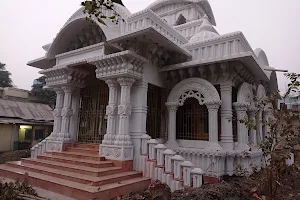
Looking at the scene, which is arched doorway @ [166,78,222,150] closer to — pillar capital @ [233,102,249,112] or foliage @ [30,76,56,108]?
pillar capital @ [233,102,249,112]

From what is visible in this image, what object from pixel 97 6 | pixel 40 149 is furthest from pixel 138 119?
pixel 97 6

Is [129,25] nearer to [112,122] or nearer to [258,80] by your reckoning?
[112,122]

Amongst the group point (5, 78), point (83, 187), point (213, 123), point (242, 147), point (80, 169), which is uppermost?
point (5, 78)

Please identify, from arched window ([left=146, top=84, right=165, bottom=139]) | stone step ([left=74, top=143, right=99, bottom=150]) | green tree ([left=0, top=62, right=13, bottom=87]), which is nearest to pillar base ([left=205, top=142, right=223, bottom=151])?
arched window ([left=146, top=84, right=165, bottom=139])

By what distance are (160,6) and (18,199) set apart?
13.4 meters

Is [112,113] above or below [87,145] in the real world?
above

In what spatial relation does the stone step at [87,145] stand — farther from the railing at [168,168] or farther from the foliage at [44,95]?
the foliage at [44,95]

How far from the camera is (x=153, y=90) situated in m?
8.95

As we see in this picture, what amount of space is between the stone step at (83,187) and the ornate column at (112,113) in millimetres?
1501

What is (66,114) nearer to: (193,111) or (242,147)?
(193,111)

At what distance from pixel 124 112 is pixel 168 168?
6.78 ft

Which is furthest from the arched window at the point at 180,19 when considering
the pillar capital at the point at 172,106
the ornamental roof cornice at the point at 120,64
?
the ornamental roof cornice at the point at 120,64

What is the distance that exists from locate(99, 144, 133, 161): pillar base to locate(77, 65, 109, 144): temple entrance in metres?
1.92

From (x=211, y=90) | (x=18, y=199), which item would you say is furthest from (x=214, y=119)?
(x=18, y=199)
